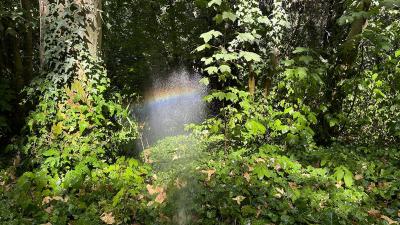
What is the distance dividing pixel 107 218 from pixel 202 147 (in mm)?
2336

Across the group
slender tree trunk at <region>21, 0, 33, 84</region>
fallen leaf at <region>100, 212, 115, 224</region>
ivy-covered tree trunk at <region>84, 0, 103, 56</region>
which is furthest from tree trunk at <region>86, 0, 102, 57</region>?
slender tree trunk at <region>21, 0, 33, 84</region>

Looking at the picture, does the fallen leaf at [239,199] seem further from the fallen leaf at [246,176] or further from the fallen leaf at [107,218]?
the fallen leaf at [107,218]

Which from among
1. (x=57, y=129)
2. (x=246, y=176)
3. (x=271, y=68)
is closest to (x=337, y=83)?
(x=271, y=68)

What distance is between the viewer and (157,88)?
39.1 feet

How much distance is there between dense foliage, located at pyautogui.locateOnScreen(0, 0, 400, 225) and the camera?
419 cm

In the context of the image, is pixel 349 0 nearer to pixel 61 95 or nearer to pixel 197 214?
pixel 197 214

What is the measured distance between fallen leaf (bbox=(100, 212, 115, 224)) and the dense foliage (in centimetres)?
3

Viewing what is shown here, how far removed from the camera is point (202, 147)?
6047 mm

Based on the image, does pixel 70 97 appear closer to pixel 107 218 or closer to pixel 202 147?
pixel 107 218

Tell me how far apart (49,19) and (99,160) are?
2.16m

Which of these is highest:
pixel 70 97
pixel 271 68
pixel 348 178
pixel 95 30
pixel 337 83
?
pixel 95 30

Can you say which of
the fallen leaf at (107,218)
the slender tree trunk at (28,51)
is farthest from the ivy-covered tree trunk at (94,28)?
the slender tree trunk at (28,51)

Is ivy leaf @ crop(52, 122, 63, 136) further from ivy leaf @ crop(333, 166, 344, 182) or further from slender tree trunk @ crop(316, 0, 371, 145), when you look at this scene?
slender tree trunk @ crop(316, 0, 371, 145)

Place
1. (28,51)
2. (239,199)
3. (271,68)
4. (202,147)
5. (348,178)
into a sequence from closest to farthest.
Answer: (239,199)
(348,178)
(202,147)
(28,51)
(271,68)
